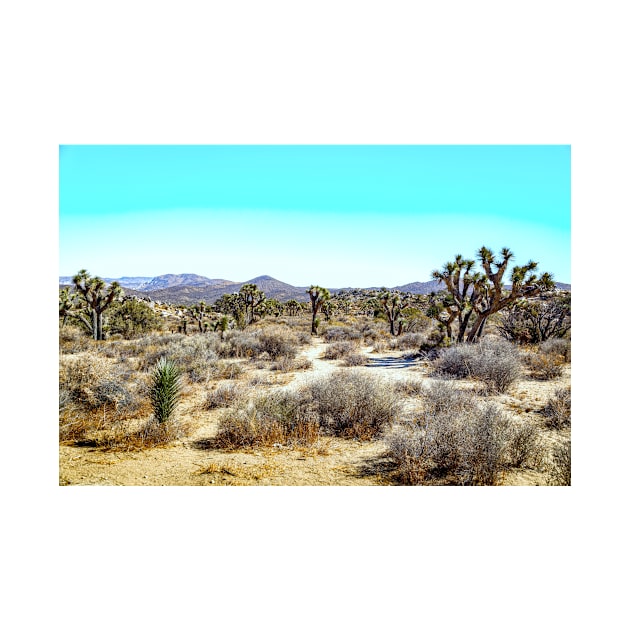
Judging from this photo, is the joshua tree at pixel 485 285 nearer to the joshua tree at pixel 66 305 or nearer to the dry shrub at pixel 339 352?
the dry shrub at pixel 339 352

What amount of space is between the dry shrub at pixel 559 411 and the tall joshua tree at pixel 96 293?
15.7m

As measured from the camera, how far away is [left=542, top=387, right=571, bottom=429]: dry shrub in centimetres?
652

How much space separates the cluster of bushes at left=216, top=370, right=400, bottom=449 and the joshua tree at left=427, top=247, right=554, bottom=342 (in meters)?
7.18

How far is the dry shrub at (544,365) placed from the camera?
9.91 m

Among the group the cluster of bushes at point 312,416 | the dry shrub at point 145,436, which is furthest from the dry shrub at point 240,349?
the dry shrub at point 145,436

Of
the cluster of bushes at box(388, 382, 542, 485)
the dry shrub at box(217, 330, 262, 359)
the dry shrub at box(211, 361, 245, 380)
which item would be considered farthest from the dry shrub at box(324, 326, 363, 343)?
the cluster of bushes at box(388, 382, 542, 485)

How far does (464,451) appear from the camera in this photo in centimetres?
458

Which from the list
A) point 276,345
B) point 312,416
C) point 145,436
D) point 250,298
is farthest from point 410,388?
point 250,298

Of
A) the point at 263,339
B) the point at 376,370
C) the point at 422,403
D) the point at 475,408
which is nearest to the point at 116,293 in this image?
the point at 263,339

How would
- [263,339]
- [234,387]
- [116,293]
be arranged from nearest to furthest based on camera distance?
[234,387] → [263,339] → [116,293]
